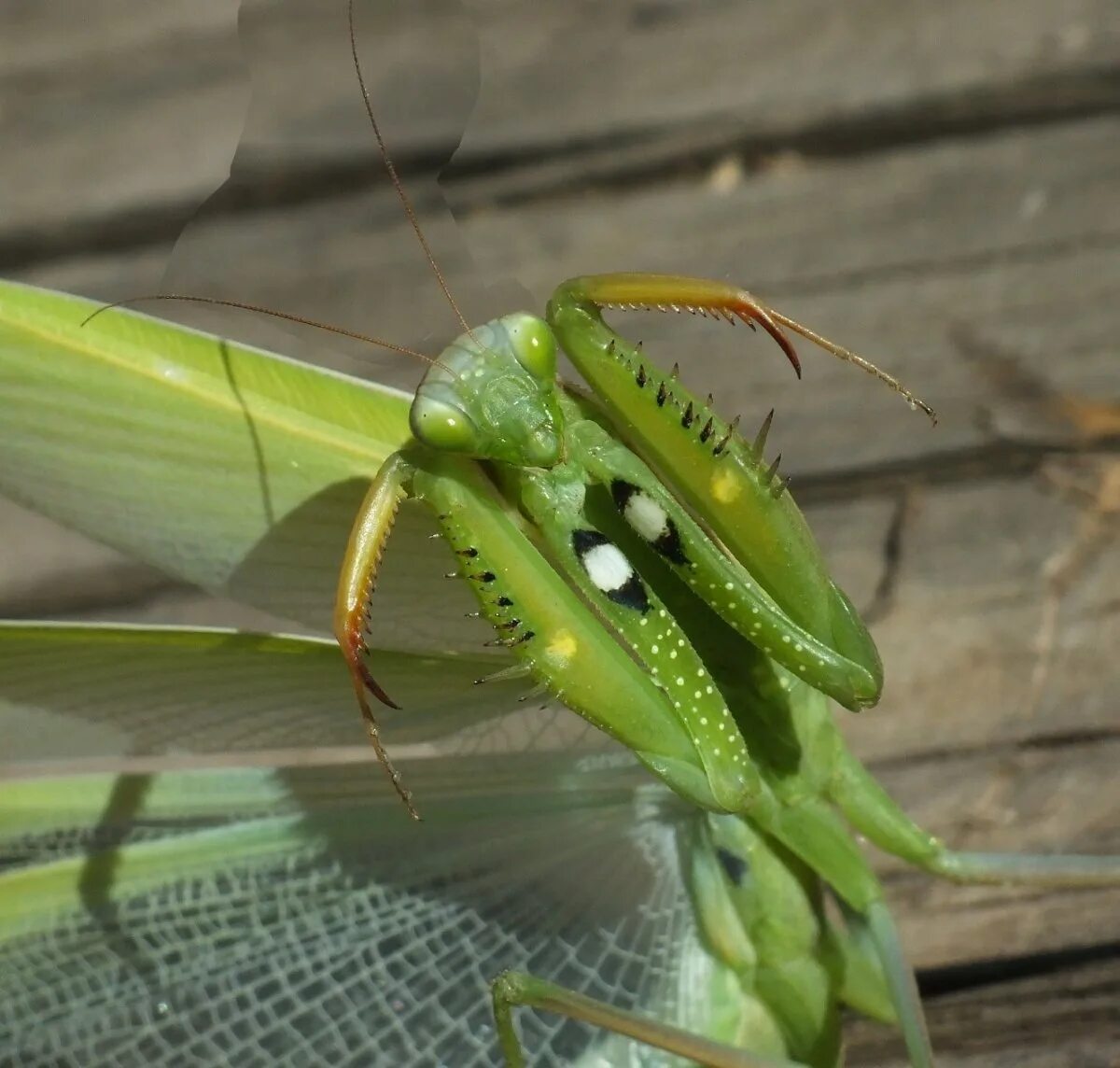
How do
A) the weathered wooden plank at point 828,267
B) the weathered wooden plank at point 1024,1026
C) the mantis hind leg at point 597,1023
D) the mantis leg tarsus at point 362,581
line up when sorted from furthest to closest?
the weathered wooden plank at point 828,267, the weathered wooden plank at point 1024,1026, the mantis hind leg at point 597,1023, the mantis leg tarsus at point 362,581

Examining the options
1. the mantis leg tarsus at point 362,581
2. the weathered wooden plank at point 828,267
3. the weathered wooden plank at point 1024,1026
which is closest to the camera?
the mantis leg tarsus at point 362,581

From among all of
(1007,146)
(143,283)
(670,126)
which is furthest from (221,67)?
(1007,146)

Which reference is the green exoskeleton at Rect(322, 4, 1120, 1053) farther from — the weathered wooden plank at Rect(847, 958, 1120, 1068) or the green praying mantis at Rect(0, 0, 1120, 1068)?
the weathered wooden plank at Rect(847, 958, 1120, 1068)

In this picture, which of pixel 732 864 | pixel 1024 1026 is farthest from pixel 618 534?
pixel 1024 1026

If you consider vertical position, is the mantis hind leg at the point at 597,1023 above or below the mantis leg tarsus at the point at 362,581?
below

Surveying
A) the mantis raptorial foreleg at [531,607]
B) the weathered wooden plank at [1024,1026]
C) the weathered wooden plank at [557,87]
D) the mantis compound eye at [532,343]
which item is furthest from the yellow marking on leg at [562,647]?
the weathered wooden plank at [557,87]

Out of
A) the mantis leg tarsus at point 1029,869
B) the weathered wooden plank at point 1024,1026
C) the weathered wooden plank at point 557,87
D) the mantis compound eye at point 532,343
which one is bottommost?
the weathered wooden plank at point 1024,1026

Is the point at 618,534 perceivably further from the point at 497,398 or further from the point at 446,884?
the point at 446,884

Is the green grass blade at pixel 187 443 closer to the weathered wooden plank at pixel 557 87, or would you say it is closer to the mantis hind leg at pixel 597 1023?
the mantis hind leg at pixel 597 1023
